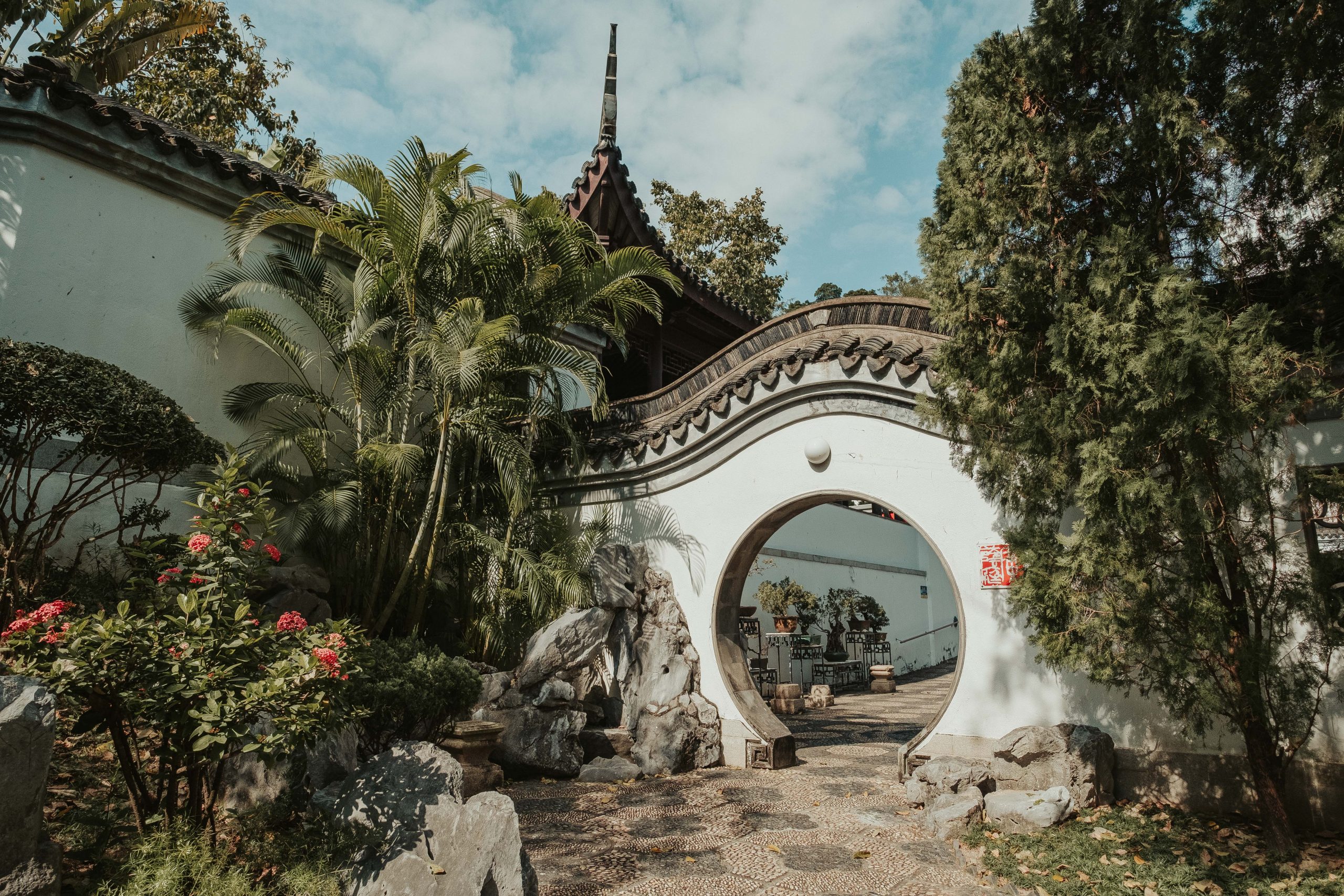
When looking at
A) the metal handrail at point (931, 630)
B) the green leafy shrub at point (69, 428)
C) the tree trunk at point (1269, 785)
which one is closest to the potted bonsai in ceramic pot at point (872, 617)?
the metal handrail at point (931, 630)

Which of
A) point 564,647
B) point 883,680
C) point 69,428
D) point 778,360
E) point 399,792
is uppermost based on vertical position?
point 778,360

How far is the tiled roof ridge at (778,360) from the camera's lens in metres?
6.64

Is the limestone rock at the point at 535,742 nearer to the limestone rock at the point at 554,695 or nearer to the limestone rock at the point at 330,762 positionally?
the limestone rock at the point at 554,695

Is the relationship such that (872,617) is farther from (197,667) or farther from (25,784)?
(25,784)

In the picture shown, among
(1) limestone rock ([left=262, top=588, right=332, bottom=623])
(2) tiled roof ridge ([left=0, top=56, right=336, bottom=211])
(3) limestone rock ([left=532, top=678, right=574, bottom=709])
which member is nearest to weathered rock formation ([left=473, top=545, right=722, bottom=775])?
(3) limestone rock ([left=532, top=678, right=574, bottom=709])

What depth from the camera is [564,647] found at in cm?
708

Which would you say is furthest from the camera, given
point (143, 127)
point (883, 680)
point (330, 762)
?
point (883, 680)

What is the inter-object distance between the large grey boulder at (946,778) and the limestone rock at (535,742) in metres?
2.71

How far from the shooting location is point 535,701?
6871mm

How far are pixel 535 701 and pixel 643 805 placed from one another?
4.77ft

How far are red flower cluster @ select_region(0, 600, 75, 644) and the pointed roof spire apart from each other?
7.59 m

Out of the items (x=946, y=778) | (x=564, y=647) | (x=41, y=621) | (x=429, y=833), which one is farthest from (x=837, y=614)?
(x=41, y=621)

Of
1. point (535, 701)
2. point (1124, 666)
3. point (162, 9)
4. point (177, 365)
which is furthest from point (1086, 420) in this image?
point (162, 9)

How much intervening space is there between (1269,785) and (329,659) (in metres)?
4.60
